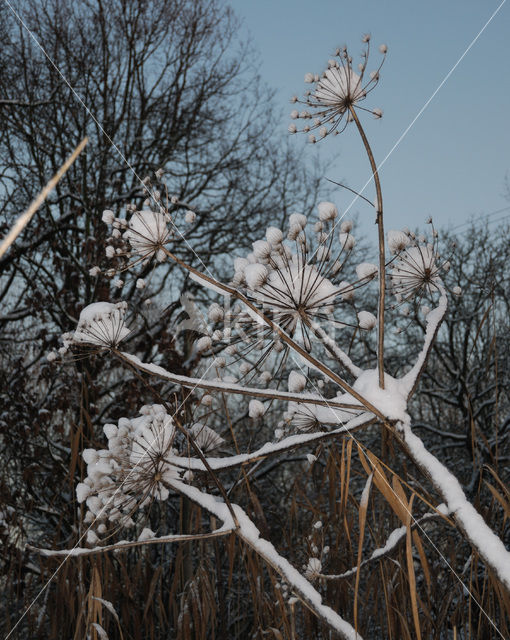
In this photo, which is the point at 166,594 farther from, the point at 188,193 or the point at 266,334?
the point at 188,193

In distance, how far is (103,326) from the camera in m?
1.19

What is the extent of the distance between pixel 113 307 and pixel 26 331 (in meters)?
6.66

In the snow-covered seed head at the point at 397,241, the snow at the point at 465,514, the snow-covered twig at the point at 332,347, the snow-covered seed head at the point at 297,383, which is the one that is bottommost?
the snow at the point at 465,514

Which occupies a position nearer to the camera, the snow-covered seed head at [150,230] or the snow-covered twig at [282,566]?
the snow-covered twig at [282,566]

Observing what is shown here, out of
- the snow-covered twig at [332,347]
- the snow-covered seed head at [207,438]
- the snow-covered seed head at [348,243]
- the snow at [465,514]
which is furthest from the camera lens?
the snow-covered seed head at [207,438]

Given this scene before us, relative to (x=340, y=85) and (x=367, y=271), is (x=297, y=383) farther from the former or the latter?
(x=340, y=85)

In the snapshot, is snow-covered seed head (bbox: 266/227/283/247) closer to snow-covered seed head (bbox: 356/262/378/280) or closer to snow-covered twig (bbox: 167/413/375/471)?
snow-covered seed head (bbox: 356/262/378/280)

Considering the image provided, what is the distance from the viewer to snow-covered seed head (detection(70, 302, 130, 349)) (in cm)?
119

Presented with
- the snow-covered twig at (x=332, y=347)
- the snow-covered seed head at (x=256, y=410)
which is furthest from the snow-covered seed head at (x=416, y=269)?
the snow-covered seed head at (x=256, y=410)

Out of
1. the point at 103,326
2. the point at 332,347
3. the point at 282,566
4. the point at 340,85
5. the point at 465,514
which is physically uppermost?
the point at 340,85

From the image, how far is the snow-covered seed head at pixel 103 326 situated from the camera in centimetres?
119

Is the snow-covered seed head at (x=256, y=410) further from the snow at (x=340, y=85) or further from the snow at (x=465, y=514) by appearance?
the snow at (x=340, y=85)

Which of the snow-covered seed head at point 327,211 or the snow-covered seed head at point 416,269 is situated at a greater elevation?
the snow-covered seed head at point 416,269

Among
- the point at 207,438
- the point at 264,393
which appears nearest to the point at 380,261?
the point at 264,393
